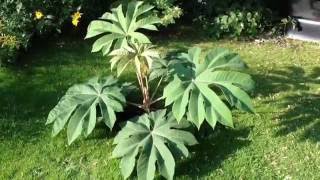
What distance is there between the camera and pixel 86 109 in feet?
14.8

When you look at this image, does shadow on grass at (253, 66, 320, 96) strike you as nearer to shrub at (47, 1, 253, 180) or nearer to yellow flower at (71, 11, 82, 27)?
shrub at (47, 1, 253, 180)

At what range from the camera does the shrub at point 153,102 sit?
4199 millimetres

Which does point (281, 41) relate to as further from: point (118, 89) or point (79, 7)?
point (118, 89)

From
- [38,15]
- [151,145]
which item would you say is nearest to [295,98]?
[151,145]

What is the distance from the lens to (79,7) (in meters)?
6.70

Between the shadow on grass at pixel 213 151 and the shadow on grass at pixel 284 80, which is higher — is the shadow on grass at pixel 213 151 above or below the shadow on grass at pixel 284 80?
below

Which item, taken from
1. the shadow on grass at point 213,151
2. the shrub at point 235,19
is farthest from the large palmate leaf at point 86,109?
the shrub at point 235,19

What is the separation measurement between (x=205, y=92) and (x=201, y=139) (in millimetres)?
700

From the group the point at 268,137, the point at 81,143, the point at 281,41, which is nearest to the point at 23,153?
the point at 81,143

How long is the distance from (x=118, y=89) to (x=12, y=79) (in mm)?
1665

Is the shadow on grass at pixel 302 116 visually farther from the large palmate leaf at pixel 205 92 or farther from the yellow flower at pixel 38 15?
the yellow flower at pixel 38 15

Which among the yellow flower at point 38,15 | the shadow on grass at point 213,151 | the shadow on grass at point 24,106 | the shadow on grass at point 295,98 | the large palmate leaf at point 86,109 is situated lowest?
the shadow on grass at point 213,151

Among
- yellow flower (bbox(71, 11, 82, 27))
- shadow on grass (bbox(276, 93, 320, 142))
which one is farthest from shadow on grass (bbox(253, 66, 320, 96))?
yellow flower (bbox(71, 11, 82, 27))

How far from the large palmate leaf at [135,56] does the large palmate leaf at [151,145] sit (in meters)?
0.43
